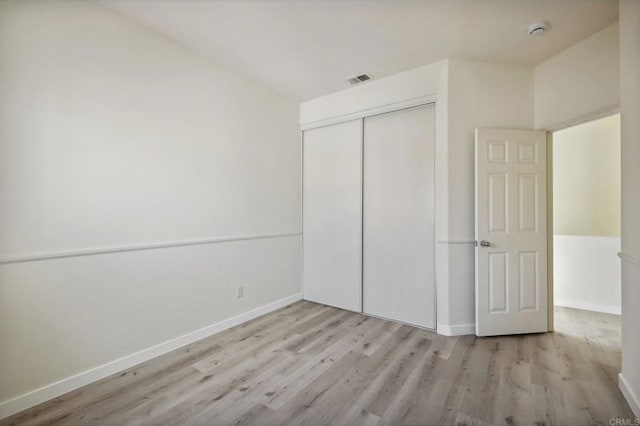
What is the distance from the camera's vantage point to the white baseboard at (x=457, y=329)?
2.67m

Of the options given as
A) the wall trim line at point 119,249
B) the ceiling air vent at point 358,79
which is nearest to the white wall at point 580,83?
the ceiling air vent at point 358,79

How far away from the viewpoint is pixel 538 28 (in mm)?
2137

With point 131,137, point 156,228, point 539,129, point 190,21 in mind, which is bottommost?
point 156,228

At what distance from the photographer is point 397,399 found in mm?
1766

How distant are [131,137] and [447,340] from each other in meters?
3.26

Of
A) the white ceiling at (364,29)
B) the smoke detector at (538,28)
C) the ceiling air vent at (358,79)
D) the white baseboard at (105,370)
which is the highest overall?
the ceiling air vent at (358,79)

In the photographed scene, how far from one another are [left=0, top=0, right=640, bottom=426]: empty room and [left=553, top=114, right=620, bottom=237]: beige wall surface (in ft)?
0.08

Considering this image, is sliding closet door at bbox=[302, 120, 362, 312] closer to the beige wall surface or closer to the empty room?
the empty room

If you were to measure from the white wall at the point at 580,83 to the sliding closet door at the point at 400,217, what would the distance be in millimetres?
1050

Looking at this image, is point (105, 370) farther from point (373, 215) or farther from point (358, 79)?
point (358, 79)

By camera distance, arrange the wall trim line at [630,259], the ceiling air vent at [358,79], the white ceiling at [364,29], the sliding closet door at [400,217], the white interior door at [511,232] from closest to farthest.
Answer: the wall trim line at [630,259] < the white ceiling at [364,29] < the white interior door at [511,232] < the sliding closet door at [400,217] < the ceiling air vent at [358,79]

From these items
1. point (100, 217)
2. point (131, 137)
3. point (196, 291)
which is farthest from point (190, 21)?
point (196, 291)

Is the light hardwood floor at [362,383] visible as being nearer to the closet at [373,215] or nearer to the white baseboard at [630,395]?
the white baseboard at [630,395]

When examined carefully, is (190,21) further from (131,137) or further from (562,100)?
(562,100)
